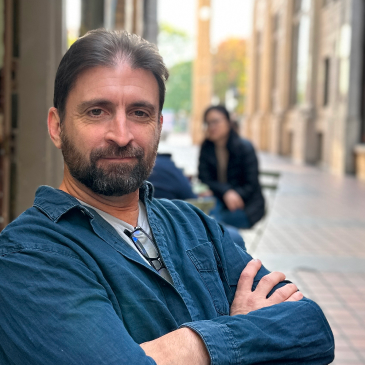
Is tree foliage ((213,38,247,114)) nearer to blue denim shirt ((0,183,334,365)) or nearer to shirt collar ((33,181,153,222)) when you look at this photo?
blue denim shirt ((0,183,334,365))

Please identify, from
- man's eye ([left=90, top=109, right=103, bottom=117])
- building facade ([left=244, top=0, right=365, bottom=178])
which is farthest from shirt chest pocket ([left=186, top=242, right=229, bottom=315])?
building facade ([left=244, top=0, right=365, bottom=178])

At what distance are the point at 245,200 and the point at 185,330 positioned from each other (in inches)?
172

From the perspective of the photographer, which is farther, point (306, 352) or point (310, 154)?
point (310, 154)

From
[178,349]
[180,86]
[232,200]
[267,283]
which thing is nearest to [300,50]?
[232,200]

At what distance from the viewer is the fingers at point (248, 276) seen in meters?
1.78

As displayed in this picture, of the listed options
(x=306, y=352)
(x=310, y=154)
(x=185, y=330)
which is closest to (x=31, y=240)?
(x=185, y=330)

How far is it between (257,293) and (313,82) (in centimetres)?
1963

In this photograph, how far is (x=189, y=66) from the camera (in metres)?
62.5

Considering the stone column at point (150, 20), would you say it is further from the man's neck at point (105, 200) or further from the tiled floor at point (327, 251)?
the man's neck at point (105, 200)

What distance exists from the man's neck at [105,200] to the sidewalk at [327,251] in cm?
259

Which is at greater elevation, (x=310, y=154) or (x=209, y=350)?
(x=209, y=350)

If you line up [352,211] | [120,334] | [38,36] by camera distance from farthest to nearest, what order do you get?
1. [352,211]
2. [38,36]
3. [120,334]

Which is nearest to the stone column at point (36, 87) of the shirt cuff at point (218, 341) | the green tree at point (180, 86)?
the shirt cuff at point (218, 341)

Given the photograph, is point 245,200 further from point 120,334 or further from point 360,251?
point 120,334
